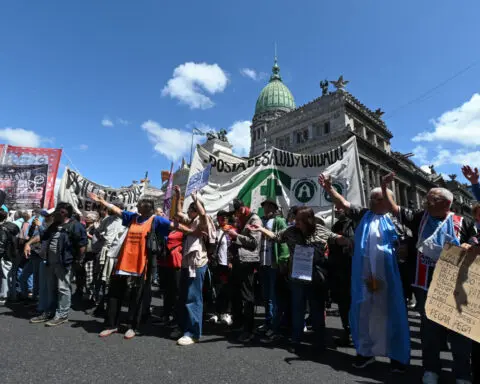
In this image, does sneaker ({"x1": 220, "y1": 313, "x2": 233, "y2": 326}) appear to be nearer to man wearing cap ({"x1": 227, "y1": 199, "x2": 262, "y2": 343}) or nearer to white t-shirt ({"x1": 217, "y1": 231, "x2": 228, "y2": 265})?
man wearing cap ({"x1": 227, "y1": 199, "x2": 262, "y2": 343})

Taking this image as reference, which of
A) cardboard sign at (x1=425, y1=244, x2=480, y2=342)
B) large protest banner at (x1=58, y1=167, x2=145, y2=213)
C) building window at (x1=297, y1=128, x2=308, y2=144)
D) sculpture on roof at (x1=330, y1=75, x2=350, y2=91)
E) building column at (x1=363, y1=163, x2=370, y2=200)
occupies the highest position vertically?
sculpture on roof at (x1=330, y1=75, x2=350, y2=91)

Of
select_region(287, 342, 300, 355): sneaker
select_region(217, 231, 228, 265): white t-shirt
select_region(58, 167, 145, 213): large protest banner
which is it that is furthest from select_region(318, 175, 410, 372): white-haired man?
select_region(58, 167, 145, 213): large protest banner

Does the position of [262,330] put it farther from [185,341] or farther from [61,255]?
[61,255]

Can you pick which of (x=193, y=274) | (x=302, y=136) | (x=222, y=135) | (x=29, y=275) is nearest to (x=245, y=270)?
(x=193, y=274)

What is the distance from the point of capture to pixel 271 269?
4.61 m

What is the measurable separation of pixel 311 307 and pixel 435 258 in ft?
5.03

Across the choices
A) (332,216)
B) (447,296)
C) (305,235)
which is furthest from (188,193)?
(447,296)

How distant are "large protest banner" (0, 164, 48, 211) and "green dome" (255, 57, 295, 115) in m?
44.6

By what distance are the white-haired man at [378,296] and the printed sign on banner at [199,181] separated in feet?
8.12

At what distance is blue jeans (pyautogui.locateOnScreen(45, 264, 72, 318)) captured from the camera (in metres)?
4.44

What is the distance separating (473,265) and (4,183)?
41.4 ft

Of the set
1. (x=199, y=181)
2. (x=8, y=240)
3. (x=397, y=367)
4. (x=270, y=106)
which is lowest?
(x=397, y=367)

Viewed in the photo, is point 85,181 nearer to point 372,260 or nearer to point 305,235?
point 305,235

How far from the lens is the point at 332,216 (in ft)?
17.9
